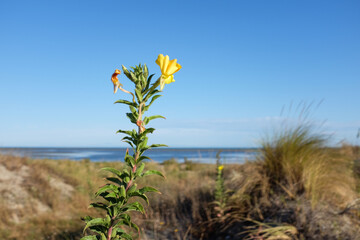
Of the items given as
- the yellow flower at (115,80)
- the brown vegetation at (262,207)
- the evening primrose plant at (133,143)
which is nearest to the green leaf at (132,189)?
the evening primrose plant at (133,143)

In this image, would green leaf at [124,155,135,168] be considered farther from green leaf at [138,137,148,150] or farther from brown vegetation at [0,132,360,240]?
brown vegetation at [0,132,360,240]

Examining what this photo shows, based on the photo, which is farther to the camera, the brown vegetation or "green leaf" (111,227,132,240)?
the brown vegetation

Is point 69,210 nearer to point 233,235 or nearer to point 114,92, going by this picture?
point 233,235

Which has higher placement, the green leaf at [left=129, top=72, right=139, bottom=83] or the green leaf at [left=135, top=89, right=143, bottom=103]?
the green leaf at [left=129, top=72, right=139, bottom=83]

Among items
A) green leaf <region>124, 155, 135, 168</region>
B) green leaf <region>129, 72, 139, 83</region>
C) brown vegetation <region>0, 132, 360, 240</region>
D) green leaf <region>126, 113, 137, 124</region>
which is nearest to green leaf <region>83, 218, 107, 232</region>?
green leaf <region>124, 155, 135, 168</region>

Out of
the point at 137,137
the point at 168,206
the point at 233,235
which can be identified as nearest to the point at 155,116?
the point at 137,137


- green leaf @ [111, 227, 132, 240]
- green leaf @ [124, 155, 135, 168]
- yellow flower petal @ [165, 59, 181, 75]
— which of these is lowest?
green leaf @ [111, 227, 132, 240]

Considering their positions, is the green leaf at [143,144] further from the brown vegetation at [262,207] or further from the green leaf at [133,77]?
the brown vegetation at [262,207]

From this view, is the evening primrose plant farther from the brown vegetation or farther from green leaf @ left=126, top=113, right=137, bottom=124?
the brown vegetation

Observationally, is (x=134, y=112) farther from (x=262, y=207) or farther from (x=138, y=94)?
(x=262, y=207)

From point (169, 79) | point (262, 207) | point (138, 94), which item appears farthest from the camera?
point (262, 207)

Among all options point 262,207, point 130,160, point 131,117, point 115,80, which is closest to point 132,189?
point 130,160

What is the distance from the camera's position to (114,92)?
0.97m

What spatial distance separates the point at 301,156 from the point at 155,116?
170 inches
